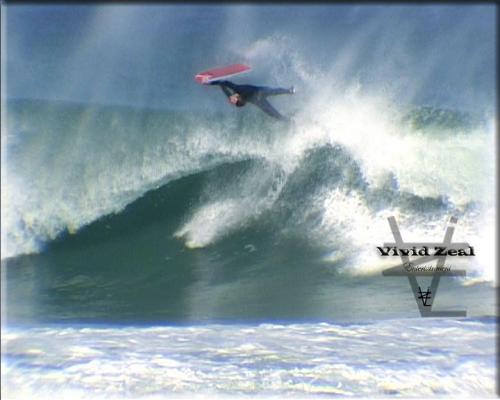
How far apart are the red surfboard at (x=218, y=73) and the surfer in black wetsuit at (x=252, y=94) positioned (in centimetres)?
10

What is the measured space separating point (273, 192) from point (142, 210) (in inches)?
90.0

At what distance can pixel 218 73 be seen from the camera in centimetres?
909

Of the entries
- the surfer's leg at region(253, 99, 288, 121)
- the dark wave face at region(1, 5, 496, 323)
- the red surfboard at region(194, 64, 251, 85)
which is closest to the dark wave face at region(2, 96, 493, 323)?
the dark wave face at region(1, 5, 496, 323)

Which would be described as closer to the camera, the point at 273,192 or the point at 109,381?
the point at 109,381

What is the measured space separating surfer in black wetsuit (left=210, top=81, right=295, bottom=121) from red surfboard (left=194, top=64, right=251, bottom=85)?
0.10 m

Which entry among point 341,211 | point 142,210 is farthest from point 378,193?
point 142,210

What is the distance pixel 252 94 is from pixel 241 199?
1.79m

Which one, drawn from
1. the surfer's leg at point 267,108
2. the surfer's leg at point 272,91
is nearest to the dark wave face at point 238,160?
the surfer's leg at point 267,108

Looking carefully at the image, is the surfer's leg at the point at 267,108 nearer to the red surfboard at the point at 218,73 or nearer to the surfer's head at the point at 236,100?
the surfer's head at the point at 236,100

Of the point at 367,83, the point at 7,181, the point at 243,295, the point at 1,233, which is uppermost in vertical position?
the point at 367,83

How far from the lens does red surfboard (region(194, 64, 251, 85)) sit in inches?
351

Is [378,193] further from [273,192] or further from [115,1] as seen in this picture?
[115,1]

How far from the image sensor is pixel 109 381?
728cm

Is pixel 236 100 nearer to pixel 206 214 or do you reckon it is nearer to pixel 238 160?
pixel 238 160
